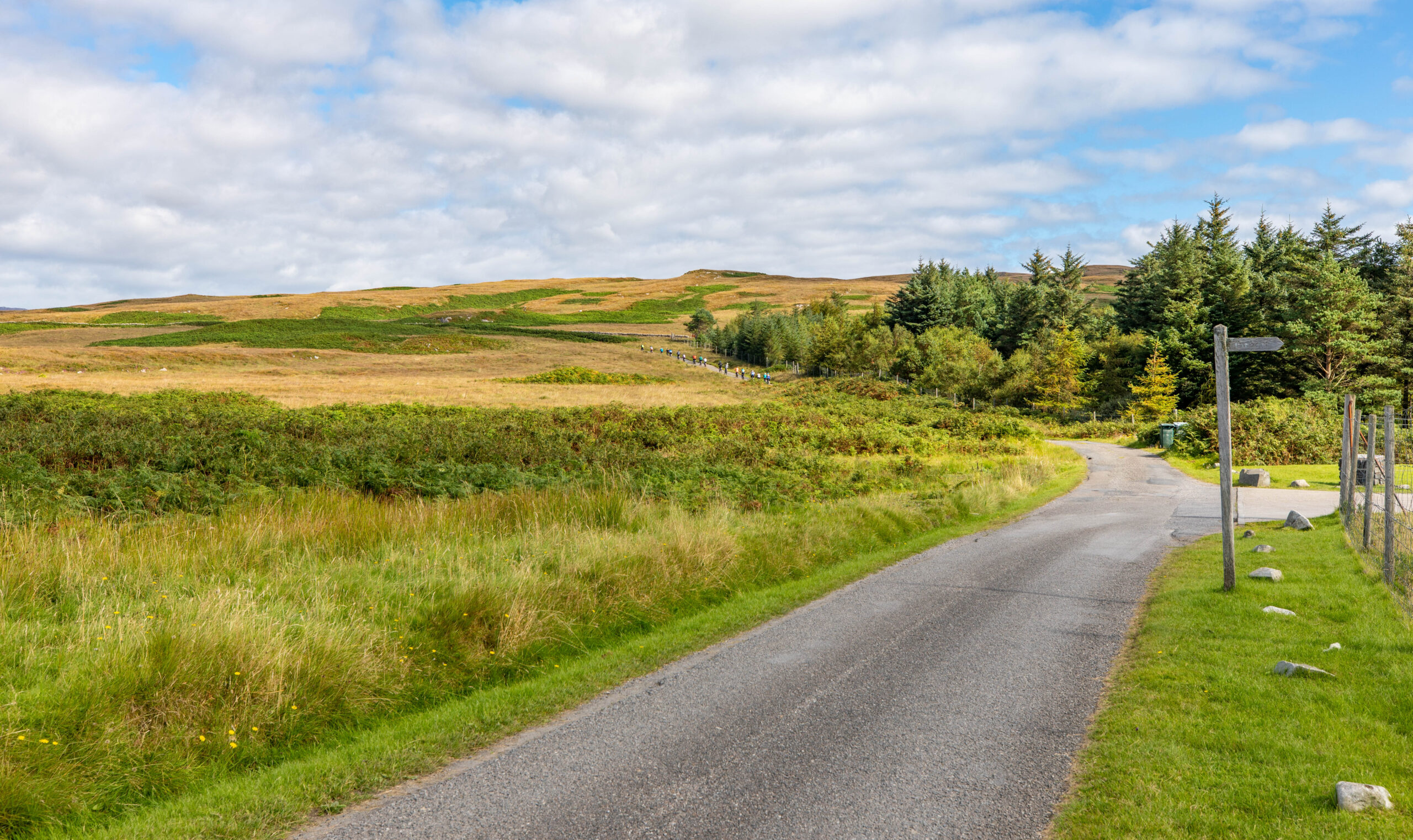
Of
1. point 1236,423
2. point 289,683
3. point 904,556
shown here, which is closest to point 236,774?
point 289,683

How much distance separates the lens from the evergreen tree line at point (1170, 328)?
159 feet

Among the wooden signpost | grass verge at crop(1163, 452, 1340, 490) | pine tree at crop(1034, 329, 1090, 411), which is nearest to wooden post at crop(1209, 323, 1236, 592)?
the wooden signpost

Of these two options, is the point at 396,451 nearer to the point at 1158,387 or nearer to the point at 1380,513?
the point at 1380,513

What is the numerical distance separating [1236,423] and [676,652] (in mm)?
38657

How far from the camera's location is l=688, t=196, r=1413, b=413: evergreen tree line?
48.4m

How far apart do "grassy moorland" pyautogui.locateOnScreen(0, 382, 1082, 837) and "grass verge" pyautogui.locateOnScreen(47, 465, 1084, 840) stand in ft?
0.09

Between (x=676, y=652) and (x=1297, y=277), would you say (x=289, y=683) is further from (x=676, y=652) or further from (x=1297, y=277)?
(x=1297, y=277)

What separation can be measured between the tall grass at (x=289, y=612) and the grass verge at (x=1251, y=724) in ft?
18.8

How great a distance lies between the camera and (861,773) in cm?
616

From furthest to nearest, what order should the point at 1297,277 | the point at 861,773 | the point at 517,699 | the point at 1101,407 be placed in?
the point at 1101,407
the point at 1297,277
the point at 517,699
the point at 861,773

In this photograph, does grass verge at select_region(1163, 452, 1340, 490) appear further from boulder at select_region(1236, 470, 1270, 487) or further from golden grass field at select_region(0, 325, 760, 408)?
golden grass field at select_region(0, 325, 760, 408)

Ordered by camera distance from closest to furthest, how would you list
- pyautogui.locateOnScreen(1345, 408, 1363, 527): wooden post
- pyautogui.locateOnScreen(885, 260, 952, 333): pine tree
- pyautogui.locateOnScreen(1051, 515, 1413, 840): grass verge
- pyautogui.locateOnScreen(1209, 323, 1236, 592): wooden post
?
pyautogui.locateOnScreen(1051, 515, 1413, 840): grass verge
pyautogui.locateOnScreen(1209, 323, 1236, 592): wooden post
pyautogui.locateOnScreen(1345, 408, 1363, 527): wooden post
pyautogui.locateOnScreen(885, 260, 952, 333): pine tree

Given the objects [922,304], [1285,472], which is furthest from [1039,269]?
[1285,472]

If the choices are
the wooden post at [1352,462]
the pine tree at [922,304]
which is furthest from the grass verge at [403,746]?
the pine tree at [922,304]
